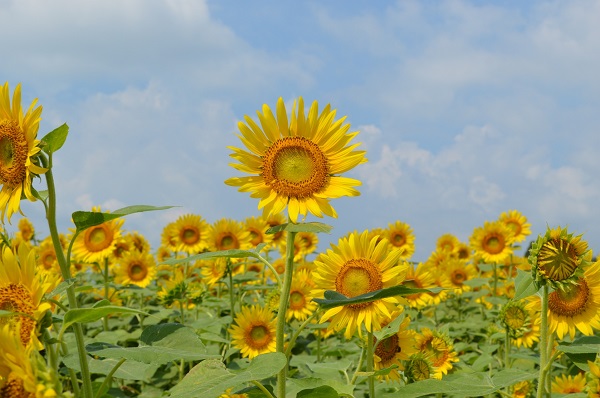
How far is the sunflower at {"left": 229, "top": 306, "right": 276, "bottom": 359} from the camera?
205 inches

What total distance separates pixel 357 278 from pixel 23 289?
5.61 ft

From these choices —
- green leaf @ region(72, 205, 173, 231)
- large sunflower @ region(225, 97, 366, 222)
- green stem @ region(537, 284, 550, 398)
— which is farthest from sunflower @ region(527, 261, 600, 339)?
green leaf @ region(72, 205, 173, 231)

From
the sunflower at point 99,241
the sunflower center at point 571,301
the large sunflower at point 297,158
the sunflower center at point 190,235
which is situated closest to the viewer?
the large sunflower at point 297,158

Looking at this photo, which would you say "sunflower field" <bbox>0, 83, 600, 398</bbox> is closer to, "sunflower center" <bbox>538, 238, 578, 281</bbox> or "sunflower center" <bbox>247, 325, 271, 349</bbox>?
"sunflower center" <bbox>538, 238, 578, 281</bbox>

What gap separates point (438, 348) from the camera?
13.3ft

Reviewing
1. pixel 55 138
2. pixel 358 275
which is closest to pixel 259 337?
pixel 358 275

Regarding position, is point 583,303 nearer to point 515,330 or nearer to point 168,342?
point 515,330

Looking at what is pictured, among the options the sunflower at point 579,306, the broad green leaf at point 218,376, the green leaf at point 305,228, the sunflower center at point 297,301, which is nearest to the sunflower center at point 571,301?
the sunflower at point 579,306

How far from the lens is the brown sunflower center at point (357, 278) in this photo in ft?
11.0

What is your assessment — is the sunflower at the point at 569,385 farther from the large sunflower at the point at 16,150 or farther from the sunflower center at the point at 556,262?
the large sunflower at the point at 16,150

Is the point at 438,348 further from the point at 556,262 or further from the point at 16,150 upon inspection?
the point at 16,150

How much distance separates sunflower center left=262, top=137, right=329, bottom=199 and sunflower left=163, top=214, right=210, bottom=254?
509 centimetres

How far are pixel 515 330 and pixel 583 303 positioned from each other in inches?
53.1

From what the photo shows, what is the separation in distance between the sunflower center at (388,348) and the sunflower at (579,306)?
2.78 ft
